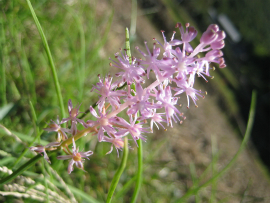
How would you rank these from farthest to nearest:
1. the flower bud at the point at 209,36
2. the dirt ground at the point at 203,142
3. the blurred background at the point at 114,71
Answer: the dirt ground at the point at 203,142 → the blurred background at the point at 114,71 → the flower bud at the point at 209,36

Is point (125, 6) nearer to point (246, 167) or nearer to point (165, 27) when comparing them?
point (165, 27)

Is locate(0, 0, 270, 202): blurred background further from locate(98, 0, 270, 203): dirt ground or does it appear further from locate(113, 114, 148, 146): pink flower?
locate(113, 114, 148, 146): pink flower

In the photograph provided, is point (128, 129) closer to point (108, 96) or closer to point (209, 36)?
point (108, 96)

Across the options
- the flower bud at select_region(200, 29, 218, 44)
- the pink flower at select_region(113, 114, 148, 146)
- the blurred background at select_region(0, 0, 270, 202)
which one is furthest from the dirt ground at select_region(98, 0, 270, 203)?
the flower bud at select_region(200, 29, 218, 44)

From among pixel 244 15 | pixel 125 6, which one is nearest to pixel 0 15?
pixel 125 6

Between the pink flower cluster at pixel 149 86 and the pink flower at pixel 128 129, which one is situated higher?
the pink flower cluster at pixel 149 86

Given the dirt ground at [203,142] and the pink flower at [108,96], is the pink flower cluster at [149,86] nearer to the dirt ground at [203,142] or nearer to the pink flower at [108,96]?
the pink flower at [108,96]

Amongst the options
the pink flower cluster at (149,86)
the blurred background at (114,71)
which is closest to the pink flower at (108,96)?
the pink flower cluster at (149,86)
